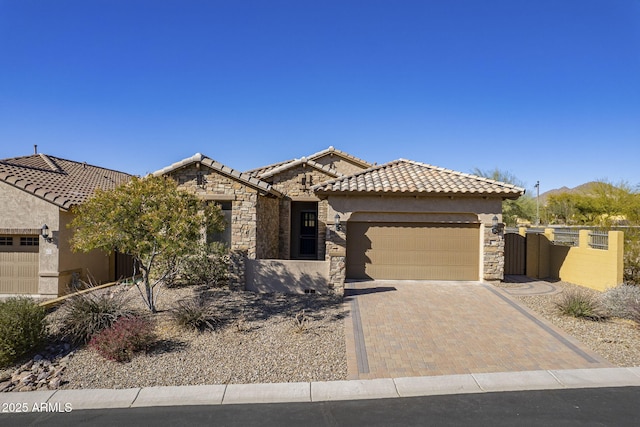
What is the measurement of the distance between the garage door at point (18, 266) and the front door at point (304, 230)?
10.5 metres

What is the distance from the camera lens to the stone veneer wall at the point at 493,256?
1364 centimetres

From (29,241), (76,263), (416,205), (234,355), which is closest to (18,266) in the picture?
(29,241)

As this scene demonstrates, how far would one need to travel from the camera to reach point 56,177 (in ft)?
54.5

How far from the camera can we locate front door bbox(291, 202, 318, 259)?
18609mm

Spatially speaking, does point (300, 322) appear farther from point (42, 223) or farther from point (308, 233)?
point (42, 223)

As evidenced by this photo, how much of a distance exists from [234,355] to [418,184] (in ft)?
30.8

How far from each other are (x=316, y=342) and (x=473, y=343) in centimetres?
349

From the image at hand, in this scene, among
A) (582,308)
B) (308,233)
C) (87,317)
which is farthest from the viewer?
(308,233)

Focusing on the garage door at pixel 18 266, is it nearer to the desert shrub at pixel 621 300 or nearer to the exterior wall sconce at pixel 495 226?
the exterior wall sconce at pixel 495 226

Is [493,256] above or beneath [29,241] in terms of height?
beneath

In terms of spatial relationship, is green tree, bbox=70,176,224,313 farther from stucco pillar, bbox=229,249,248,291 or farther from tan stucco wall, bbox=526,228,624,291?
tan stucco wall, bbox=526,228,624,291

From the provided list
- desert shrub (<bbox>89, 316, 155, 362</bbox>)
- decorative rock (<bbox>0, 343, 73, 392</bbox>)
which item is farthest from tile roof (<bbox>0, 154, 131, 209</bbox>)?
decorative rock (<bbox>0, 343, 73, 392</bbox>)

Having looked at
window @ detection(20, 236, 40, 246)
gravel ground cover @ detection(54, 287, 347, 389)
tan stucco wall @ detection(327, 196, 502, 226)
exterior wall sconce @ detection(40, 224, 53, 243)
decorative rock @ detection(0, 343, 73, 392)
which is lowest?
decorative rock @ detection(0, 343, 73, 392)

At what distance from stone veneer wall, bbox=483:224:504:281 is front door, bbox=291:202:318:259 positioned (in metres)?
8.02
